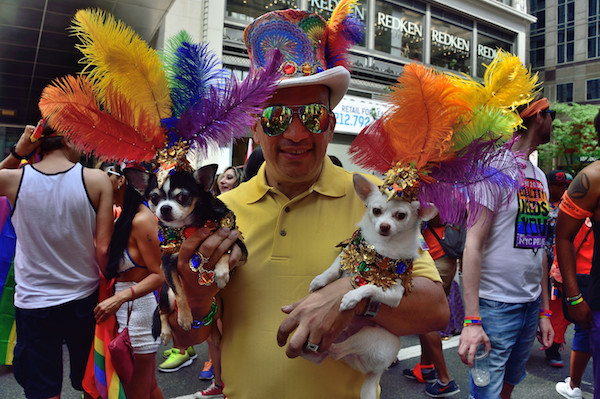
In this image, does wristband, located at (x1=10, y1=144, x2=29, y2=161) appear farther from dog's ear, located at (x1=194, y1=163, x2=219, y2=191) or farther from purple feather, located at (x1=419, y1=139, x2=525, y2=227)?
purple feather, located at (x1=419, y1=139, x2=525, y2=227)

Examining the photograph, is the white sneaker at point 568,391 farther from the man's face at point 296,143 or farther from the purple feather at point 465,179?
the man's face at point 296,143

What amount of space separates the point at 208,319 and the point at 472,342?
5.37 ft

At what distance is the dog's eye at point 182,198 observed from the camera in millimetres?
1413

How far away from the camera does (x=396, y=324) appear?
147 cm

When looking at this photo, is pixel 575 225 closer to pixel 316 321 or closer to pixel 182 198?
pixel 316 321

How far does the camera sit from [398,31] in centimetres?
1972

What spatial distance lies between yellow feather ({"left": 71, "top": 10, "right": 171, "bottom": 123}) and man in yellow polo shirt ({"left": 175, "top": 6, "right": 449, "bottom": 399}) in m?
0.41

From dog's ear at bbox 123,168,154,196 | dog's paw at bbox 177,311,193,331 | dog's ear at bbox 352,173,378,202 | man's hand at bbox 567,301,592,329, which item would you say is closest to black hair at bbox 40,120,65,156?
dog's ear at bbox 123,168,154,196

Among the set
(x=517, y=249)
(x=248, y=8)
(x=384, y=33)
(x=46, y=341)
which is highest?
(x=384, y=33)

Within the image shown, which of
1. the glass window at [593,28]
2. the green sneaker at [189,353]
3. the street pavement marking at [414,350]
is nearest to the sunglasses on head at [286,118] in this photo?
the green sneaker at [189,353]

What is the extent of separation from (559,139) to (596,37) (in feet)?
48.2

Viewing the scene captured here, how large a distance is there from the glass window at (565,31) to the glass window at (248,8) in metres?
36.9

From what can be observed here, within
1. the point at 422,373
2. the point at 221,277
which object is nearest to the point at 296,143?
the point at 221,277

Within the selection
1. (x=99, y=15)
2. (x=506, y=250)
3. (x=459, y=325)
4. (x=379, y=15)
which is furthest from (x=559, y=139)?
(x=99, y=15)
